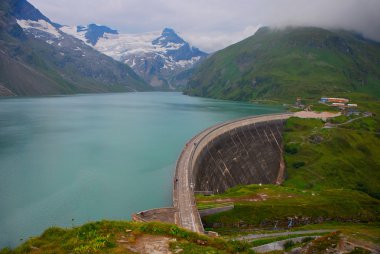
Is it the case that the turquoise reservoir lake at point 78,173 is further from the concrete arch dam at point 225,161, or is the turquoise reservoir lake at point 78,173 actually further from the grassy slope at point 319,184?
the grassy slope at point 319,184

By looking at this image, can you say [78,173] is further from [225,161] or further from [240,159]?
[240,159]

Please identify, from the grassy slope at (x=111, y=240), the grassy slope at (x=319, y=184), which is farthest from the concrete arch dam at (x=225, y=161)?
the grassy slope at (x=111, y=240)

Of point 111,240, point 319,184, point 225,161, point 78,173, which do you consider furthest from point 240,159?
point 111,240

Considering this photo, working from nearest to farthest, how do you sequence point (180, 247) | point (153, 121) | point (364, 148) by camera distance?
point (180, 247), point (364, 148), point (153, 121)

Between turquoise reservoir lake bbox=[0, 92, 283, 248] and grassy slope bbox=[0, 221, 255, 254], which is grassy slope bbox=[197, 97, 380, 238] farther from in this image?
grassy slope bbox=[0, 221, 255, 254]

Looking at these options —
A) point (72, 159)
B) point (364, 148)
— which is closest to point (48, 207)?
point (72, 159)

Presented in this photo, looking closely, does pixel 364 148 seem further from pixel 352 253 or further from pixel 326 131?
pixel 352 253
